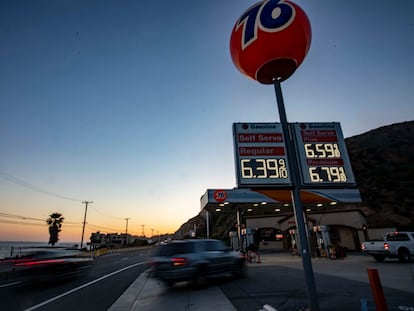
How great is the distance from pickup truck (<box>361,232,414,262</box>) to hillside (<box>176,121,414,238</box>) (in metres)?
22.6

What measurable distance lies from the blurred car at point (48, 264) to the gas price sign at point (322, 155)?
400 inches

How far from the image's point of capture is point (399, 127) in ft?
329

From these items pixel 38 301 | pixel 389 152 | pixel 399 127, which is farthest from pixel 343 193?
pixel 399 127

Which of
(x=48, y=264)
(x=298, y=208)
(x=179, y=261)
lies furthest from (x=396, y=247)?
(x=48, y=264)

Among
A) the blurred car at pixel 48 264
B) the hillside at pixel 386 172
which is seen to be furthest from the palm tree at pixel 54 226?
the hillside at pixel 386 172

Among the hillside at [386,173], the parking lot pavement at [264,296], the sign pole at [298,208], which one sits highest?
the hillside at [386,173]

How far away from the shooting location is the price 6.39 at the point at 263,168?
5.48m

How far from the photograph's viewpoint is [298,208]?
4852 millimetres

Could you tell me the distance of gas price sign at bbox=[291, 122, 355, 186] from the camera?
5562 millimetres

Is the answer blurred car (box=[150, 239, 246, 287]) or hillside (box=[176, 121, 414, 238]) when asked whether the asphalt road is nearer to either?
blurred car (box=[150, 239, 246, 287])

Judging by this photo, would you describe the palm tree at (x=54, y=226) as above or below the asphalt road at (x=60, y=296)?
above

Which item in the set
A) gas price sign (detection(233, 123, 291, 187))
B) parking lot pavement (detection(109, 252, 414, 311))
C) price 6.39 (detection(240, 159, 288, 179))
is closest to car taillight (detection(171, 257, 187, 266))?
parking lot pavement (detection(109, 252, 414, 311))

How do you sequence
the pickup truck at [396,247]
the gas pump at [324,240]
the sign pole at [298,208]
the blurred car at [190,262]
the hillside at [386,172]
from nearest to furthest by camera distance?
the sign pole at [298,208], the blurred car at [190,262], the pickup truck at [396,247], the gas pump at [324,240], the hillside at [386,172]

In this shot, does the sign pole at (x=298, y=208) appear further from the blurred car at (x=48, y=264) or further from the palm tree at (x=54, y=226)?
the palm tree at (x=54, y=226)
